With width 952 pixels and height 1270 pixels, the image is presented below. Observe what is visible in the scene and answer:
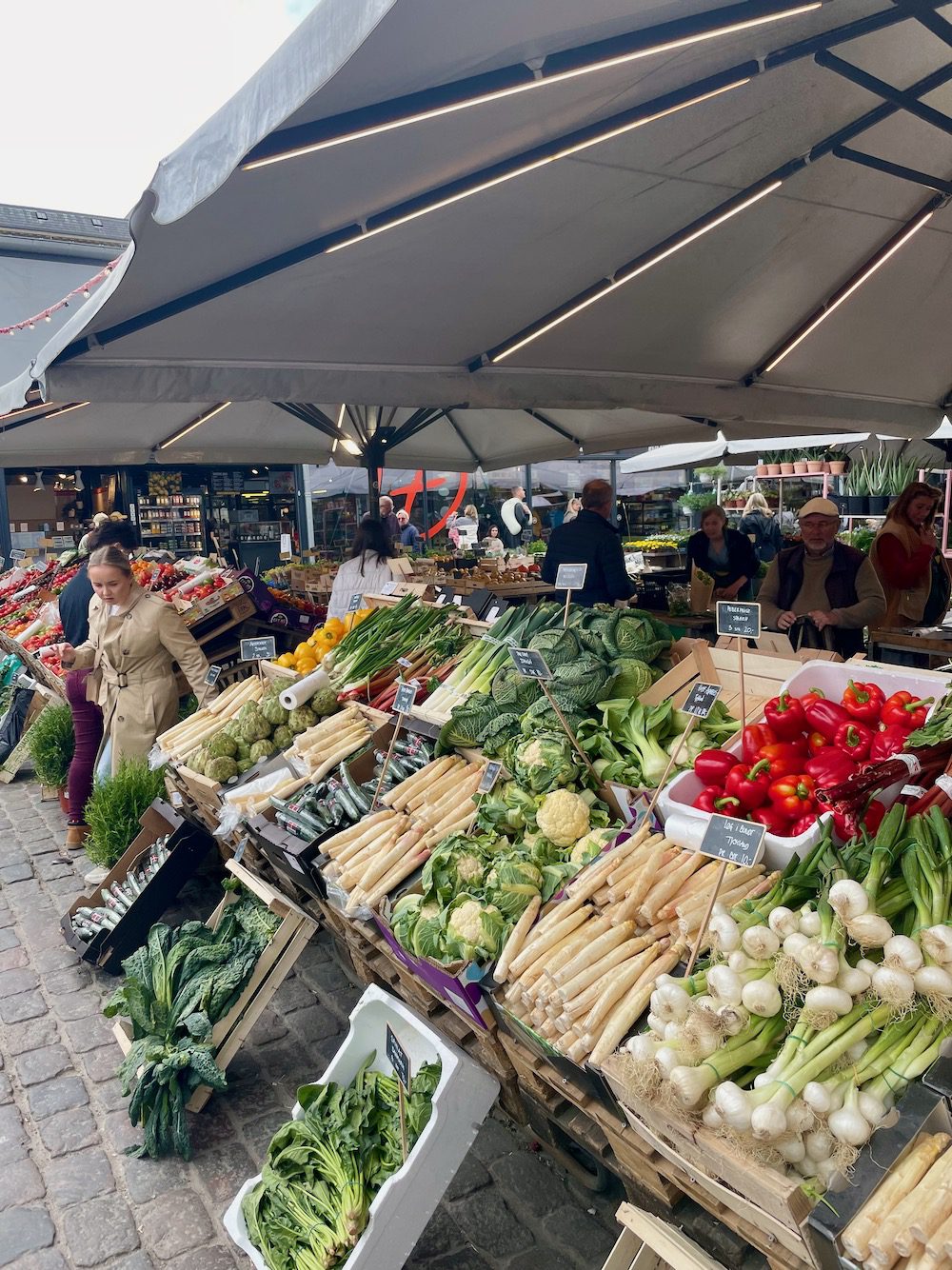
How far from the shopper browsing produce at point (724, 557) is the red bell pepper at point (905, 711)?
4907mm

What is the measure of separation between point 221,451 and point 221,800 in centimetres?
608

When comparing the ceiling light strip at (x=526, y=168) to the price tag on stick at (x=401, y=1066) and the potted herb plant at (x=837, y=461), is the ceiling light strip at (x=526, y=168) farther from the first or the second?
the potted herb plant at (x=837, y=461)

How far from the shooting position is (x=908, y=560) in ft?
20.5

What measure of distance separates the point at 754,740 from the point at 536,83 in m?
2.04

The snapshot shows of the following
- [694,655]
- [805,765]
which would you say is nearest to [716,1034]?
[805,765]

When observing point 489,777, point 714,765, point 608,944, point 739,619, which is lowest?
point 608,944

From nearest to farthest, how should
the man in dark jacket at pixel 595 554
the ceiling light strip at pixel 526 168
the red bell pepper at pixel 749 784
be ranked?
the red bell pepper at pixel 749 784
the ceiling light strip at pixel 526 168
the man in dark jacket at pixel 595 554

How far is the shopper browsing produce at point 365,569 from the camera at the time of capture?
6.70m

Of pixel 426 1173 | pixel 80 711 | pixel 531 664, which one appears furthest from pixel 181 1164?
pixel 80 711

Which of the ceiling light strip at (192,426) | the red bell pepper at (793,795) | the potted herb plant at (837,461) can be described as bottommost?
the red bell pepper at (793,795)

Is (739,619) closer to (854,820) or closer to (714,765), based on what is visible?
(714,765)

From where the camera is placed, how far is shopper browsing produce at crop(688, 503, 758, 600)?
25.0ft

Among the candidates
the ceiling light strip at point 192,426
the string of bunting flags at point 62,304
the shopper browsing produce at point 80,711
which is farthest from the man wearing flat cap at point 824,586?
the ceiling light strip at point 192,426

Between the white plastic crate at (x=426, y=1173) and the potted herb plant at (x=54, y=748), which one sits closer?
the white plastic crate at (x=426, y=1173)
